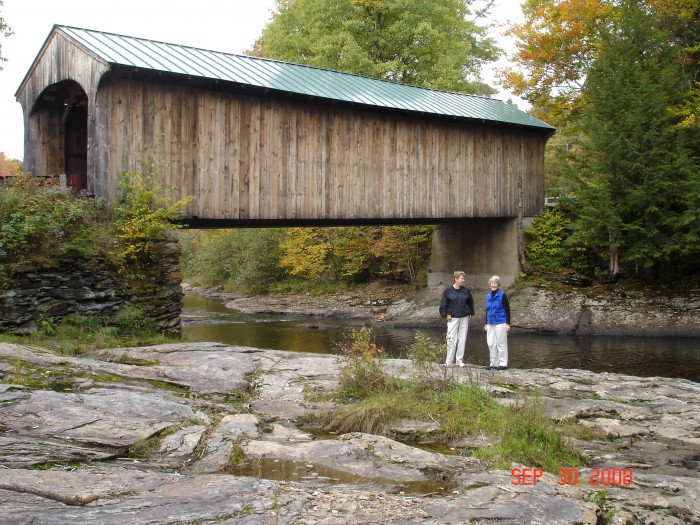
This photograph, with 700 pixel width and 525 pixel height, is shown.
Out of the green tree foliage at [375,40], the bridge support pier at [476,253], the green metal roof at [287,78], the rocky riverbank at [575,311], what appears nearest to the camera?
the green metal roof at [287,78]

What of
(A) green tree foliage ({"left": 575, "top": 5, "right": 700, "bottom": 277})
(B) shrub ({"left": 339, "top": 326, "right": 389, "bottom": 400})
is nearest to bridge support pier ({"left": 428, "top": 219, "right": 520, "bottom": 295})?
(A) green tree foliage ({"left": 575, "top": 5, "right": 700, "bottom": 277})

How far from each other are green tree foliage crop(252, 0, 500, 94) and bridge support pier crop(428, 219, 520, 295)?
6.19m

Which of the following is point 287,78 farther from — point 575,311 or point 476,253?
point 575,311

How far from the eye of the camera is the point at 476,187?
1889 cm

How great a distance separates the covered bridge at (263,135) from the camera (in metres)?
12.2

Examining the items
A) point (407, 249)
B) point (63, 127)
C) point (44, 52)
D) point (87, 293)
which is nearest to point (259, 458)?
point (87, 293)

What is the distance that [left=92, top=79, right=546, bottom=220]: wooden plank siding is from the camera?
41.0 feet

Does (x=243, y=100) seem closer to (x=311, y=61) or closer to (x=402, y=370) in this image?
(x=402, y=370)

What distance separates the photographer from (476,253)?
72.8ft

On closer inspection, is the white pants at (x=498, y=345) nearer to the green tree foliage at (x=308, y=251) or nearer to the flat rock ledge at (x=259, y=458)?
the flat rock ledge at (x=259, y=458)

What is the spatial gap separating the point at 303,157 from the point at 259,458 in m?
10.8

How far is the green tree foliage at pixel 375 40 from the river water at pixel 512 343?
10.3 m

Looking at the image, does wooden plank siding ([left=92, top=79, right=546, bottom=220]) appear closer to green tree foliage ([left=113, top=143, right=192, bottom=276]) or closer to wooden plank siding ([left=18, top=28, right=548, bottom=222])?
wooden plank siding ([left=18, top=28, right=548, bottom=222])

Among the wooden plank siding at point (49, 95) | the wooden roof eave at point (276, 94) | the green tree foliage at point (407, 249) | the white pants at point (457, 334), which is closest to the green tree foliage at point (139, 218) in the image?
A: the wooden plank siding at point (49, 95)
